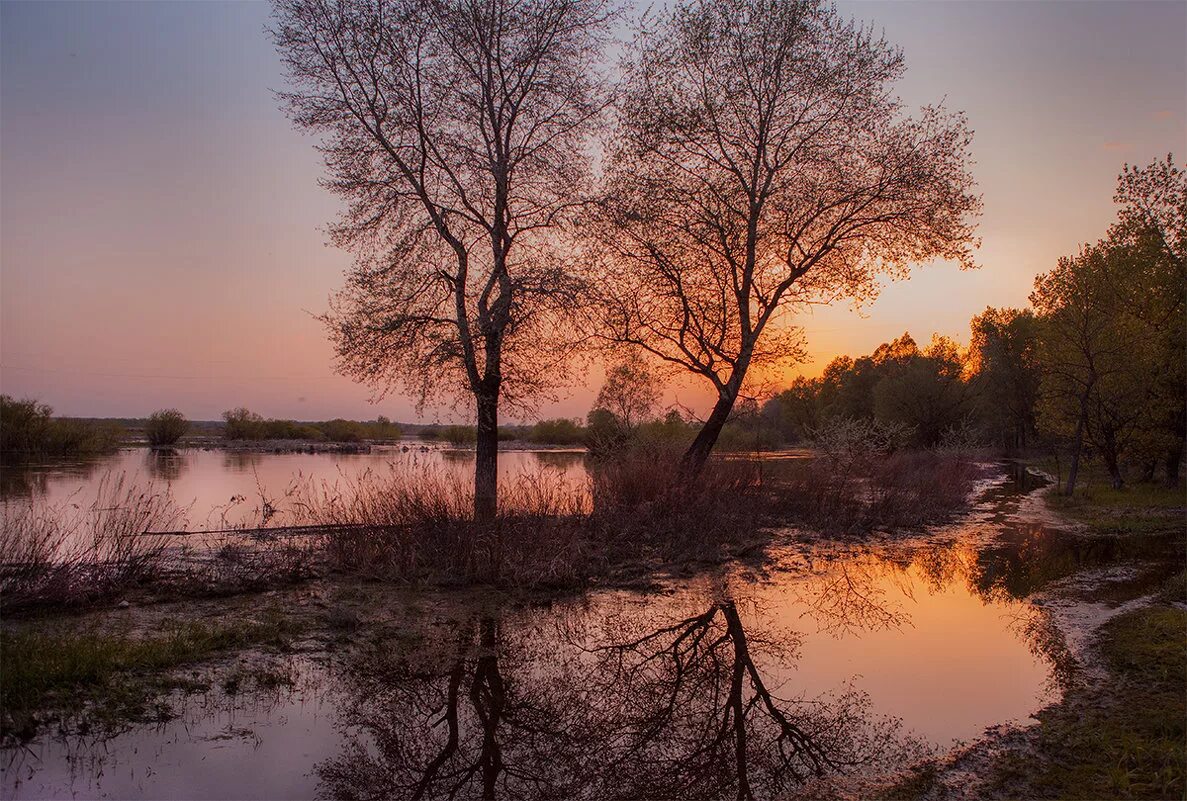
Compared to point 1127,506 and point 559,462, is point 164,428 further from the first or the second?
point 1127,506

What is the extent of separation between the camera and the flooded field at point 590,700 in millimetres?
4949

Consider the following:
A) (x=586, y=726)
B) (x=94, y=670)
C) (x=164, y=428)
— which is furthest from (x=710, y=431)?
(x=164, y=428)

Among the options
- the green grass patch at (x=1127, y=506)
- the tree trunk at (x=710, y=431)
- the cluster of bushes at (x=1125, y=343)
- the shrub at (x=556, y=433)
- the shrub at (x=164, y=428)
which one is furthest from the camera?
the shrub at (x=556, y=433)

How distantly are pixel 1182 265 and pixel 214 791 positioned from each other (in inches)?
1154

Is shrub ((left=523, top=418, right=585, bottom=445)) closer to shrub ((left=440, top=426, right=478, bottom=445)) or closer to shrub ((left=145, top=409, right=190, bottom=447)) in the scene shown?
shrub ((left=440, top=426, right=478, bottom=445))

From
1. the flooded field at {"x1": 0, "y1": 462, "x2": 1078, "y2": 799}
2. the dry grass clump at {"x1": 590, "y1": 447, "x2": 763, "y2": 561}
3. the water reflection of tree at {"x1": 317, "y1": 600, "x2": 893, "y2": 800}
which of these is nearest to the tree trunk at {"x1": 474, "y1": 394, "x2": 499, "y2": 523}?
the dry grass clump at {"x1": 590, "y1": 447, "x2": 763, "y2": 561}

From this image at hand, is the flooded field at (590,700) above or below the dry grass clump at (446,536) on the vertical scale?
below

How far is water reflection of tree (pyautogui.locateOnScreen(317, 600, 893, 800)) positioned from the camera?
494 cm

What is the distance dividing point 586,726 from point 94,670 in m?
4.45

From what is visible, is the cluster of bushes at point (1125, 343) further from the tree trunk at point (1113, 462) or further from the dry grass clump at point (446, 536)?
the dry grass clump at point (446, 536)

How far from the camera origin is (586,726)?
19.1 feet

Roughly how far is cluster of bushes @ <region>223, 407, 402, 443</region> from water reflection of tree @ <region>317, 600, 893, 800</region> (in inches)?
2238

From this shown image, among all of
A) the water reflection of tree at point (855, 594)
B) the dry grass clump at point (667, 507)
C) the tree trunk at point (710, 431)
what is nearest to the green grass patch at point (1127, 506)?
the water reflection of tree at point (855, 594)

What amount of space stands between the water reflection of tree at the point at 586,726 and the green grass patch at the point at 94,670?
64.6 inches
